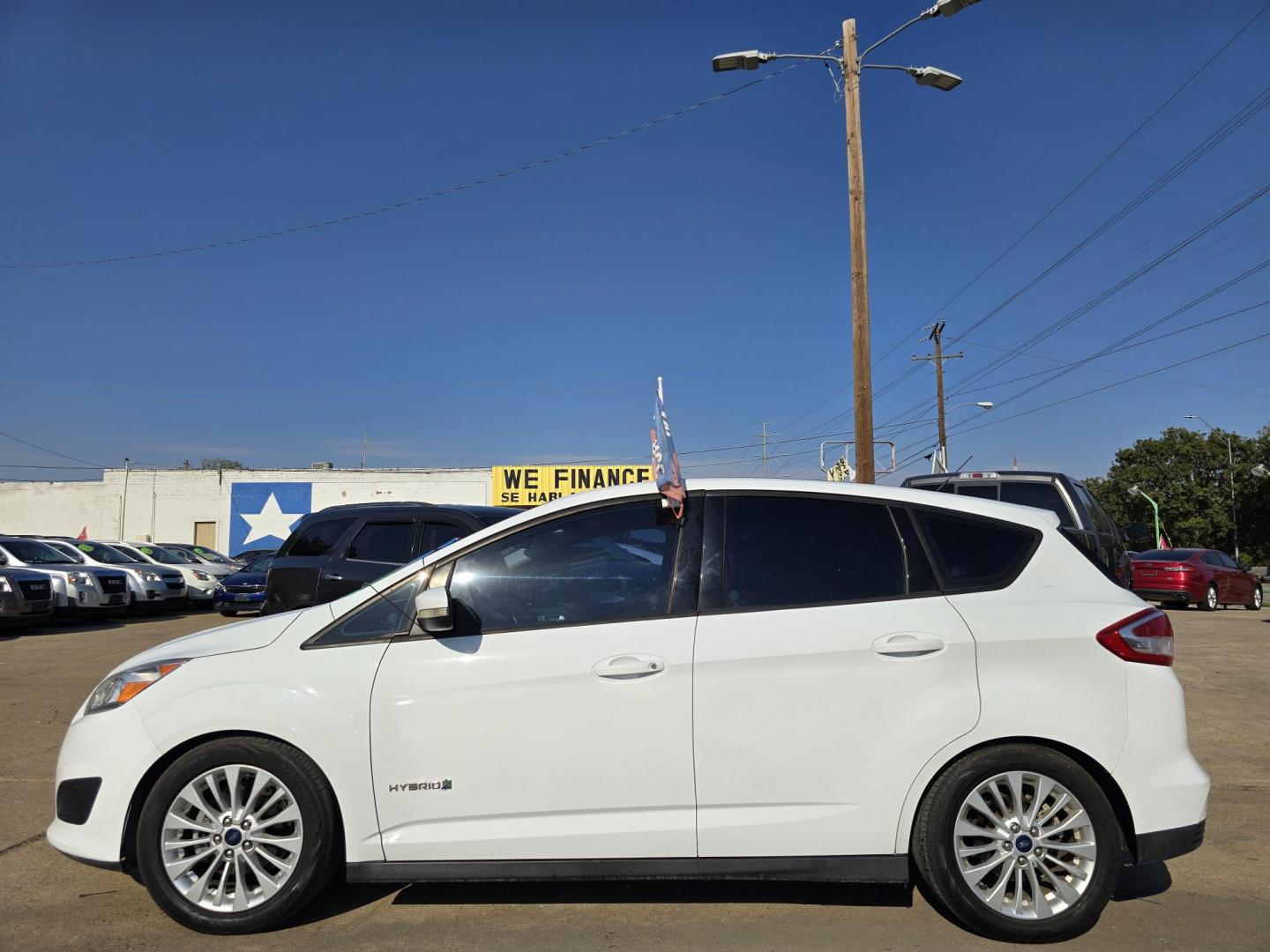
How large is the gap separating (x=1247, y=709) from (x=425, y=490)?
123 ft

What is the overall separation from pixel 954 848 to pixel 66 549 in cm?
2022

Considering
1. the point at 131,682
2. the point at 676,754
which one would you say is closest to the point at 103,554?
the point at 131,682

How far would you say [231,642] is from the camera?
3.93 metres

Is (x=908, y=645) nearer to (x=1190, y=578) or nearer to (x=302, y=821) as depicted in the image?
(x=302, y=821)

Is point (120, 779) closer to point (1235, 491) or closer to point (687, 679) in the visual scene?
point (687, 679)

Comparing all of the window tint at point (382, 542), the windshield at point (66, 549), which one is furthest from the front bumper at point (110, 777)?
the windshield at point (66, 549)

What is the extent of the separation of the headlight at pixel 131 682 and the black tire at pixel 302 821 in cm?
35

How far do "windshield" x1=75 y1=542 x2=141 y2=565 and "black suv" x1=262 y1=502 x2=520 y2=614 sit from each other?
13174 mm

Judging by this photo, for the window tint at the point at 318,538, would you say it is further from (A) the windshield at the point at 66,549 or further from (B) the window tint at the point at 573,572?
(A) the windshield at the point at 66,549

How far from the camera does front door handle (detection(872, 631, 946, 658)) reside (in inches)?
145

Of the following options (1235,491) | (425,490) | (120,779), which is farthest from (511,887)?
(1235,491)

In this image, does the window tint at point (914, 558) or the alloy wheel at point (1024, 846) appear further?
the window tint at point (914, 558)

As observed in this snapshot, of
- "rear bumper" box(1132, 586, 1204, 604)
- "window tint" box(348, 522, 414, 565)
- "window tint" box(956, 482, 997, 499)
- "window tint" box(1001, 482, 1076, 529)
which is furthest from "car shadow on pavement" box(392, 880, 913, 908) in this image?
"rear bumper" box(1132, 586, 1204, 604)

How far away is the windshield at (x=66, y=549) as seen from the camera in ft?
61.6
